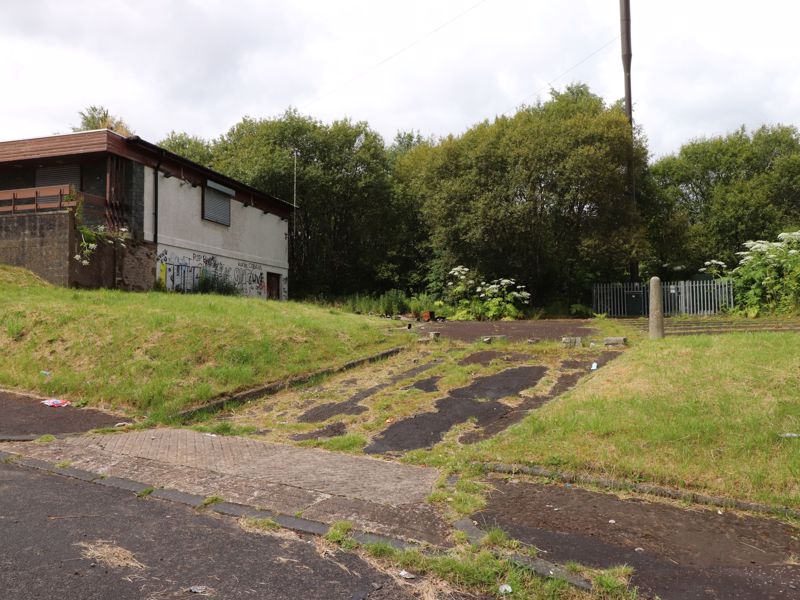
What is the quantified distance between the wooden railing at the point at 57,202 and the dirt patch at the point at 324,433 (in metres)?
12.3

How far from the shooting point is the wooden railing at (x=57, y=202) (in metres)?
16.2

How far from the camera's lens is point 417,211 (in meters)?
27.5

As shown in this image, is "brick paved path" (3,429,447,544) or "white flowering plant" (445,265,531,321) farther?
Result: "white flowering plant" (445,265,531,321)

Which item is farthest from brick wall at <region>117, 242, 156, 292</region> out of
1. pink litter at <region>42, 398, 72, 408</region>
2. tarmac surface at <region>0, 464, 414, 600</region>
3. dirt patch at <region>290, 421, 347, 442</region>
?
tarmac surface at <region>0, 464, 414, 600</region>

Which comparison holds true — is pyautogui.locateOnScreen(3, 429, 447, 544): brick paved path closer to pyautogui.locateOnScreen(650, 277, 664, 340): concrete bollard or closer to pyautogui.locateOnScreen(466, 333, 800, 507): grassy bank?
pyautogui.locateOnScreen(466, 333, 800, 507): grassy bank

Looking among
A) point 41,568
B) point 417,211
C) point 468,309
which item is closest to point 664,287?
Result: point 468,309

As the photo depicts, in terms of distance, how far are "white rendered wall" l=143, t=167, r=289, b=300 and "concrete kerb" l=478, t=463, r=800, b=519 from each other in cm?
1607

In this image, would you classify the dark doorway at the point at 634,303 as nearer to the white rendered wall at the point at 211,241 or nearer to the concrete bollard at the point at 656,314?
the concrete bollard at the point at 656,314

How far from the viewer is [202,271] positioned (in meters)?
20.8

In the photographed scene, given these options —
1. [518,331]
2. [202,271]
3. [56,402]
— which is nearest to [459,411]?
[56,402]

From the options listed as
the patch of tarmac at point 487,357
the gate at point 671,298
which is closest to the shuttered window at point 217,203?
the patch of tarmac at point 487,357

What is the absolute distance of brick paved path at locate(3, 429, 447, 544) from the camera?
4348mm

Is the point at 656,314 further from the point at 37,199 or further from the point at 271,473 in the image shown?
the point at 37,199

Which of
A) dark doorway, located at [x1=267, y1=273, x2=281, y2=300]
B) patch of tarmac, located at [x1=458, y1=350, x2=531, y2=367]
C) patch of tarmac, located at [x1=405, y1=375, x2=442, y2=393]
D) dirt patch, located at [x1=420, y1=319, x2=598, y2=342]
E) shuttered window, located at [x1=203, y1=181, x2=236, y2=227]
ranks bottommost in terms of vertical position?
patch of tarmac, located at [x1=405, y1=375, x2=442, y2=393]
